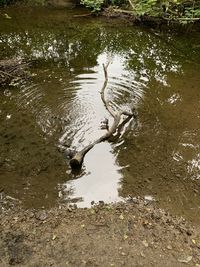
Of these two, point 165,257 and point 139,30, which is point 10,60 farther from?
point 165,257

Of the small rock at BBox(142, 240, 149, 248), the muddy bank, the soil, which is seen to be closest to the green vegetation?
the muddy bank

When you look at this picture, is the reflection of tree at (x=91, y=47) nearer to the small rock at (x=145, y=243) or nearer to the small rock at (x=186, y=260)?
the small rock at (x=145, y=243)

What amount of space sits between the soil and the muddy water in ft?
0.95

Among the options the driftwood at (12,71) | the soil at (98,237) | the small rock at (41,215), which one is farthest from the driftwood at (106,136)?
the driftwood at (12,71)

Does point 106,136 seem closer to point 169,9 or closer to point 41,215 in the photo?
point 41,215

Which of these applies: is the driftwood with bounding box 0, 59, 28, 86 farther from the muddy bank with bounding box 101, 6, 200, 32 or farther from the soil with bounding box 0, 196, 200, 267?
the muddy bank with bounding box 101, 6, 200, 32

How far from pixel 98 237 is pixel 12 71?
5760 millimetres

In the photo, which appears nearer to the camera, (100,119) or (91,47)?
(100,119)

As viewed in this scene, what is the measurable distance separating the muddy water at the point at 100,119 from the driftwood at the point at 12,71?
0.28 meters

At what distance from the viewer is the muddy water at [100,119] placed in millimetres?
5863

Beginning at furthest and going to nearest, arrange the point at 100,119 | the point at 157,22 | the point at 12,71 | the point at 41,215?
the point at 157,22 < the point at 12,71 < the point at 100,119 < the point at 41,215

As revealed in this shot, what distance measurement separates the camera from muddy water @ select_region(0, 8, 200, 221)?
586 cm

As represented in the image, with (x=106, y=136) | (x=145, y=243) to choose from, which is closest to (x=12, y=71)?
(x=106, y=136)

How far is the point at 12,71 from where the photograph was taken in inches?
369
